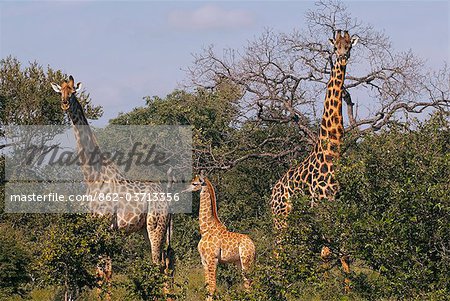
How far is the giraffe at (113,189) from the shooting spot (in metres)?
14.4

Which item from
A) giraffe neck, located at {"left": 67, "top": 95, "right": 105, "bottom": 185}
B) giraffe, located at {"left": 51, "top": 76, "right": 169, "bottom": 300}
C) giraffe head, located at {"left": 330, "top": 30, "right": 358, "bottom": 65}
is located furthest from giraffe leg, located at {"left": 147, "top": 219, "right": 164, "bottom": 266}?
giraffe head, located at {"left": 330, "top": 30, "right": 358, "bottom": 65}

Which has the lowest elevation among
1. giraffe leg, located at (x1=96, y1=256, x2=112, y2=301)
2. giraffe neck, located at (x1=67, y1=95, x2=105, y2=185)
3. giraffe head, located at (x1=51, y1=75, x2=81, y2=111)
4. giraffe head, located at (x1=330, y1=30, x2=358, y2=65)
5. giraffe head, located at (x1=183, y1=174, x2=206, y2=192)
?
giraffe leg, located at (x1=96, y1=256, x2=112, y2=301)

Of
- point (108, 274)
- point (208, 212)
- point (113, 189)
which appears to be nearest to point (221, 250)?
point (208, 212)

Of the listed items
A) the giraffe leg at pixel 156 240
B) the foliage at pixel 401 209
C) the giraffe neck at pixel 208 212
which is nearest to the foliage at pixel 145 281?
the foliage at pixel 401 209

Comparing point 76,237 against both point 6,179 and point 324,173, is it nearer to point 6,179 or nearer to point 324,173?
point 324,173

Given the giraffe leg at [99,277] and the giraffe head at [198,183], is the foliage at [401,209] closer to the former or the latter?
the giraffe leg at [99,277]

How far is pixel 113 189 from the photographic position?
14727mm

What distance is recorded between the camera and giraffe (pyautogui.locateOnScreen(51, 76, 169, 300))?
47.2ft

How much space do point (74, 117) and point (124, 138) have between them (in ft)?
47.9

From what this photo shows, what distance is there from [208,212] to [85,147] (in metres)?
2.59

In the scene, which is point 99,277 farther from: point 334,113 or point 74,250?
point 334,113

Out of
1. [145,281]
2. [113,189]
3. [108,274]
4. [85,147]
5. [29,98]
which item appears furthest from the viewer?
[29,98]

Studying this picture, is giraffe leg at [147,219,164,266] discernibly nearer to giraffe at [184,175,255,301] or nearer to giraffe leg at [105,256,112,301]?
giraffe at [184,175,255,301]

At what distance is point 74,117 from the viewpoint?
15.0 metres
